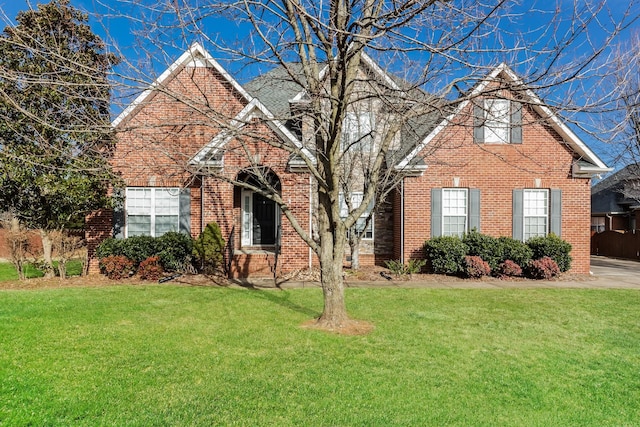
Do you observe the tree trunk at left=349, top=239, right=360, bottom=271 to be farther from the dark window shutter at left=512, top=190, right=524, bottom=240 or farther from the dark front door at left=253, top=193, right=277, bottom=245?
the dark window shutter at left=512, top=190, right=524, bottom=240

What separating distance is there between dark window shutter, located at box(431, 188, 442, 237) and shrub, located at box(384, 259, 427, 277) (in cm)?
118

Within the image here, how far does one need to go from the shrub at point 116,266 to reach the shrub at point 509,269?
442 inches

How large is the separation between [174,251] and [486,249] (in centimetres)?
959

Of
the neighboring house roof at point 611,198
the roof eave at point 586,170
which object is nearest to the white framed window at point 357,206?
the roof eave at point 586,170

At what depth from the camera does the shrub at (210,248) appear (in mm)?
12812

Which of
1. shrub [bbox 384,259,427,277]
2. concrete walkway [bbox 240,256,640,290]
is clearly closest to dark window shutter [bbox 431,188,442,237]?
shrub [bbox 384,259,427,277]

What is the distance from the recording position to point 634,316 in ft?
28.1

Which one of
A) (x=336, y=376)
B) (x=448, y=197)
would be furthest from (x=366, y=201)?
(x=448, y=197)

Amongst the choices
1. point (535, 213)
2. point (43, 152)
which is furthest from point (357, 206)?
point (43, 152)

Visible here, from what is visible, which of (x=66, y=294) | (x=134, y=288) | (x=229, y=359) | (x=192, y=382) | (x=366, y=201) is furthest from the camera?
(x=134, y=288)

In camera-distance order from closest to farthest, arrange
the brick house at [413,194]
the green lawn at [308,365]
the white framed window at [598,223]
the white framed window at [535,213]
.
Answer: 1. the green lawn at [308,365]
2. the brick house at [413,194]
3. the white framed window at [535,213]
4. the white framed window at [598,223]

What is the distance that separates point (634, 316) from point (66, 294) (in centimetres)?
1233

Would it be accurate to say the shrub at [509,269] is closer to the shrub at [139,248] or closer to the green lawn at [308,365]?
the green lawn at [308,365]

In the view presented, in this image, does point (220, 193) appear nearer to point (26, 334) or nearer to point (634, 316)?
point (26, 334)
